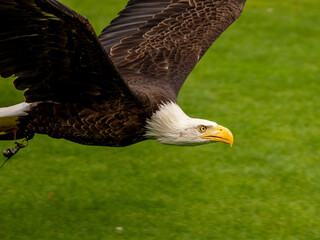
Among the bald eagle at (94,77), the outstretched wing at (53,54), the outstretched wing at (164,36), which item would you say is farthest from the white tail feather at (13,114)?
the outstretched wing at (164,36)

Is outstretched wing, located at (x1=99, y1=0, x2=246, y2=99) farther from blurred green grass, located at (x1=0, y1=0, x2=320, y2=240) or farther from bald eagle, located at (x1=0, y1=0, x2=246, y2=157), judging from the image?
blurred green grass, located at (x1=0, y1=0, x2=320, y2=240)

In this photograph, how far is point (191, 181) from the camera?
6.72 metres

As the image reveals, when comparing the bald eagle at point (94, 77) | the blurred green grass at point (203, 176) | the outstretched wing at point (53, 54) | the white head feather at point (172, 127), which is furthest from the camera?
the blurred green grass at point (203, 176)

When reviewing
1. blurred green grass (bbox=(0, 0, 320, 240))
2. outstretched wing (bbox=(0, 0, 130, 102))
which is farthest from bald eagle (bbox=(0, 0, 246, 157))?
blurred green grass (bbox=(0, 0, 320, 240))

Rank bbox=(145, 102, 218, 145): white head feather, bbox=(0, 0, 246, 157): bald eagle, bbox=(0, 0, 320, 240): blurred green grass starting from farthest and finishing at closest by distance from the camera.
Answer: bbox=(0, 0, 320, 240): blurred green grass
bbox=(145, 102, 218, 145): white head feather
bbox=(0, 0, 246, 157): bald eagle

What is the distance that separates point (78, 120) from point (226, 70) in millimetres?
4290

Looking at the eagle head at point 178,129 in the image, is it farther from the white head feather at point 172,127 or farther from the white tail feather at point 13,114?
the white tail feather at point 13,114

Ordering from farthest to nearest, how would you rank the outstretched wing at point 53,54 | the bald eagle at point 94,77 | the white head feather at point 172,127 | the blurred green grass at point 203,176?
the blurred green grass at point 203,176, the white head feather at point 172,127, the bald eagle at point 94,77, the outstretched wing at point 53,54

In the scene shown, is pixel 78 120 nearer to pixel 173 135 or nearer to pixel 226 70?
pixel 173 135

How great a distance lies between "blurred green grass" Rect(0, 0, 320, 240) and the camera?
5.91 metres

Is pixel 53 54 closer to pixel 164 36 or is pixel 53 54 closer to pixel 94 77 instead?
pixel 94 77

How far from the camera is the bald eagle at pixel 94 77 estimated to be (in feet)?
15.1

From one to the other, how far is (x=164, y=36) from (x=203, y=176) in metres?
1.41

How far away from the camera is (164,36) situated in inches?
251
